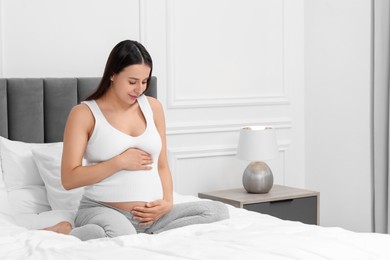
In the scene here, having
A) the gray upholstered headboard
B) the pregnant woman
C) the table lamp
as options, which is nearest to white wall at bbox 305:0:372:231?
the table lamp

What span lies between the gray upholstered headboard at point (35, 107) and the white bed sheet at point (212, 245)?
111cm

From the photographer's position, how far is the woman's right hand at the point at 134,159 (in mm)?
2703

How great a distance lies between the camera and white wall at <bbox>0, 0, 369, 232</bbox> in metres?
3.88

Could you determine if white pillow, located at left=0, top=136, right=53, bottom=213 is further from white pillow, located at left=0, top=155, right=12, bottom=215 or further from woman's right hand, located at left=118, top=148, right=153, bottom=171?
woman's right hand, located at left=118, top=148, right=153, bottom=171

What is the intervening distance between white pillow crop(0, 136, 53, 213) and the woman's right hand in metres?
0.75

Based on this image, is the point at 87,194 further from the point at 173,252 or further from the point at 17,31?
the point at 17,31

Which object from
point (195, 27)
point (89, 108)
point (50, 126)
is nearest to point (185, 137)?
point (195, 27)

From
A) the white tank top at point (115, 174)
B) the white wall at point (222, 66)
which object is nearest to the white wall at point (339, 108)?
the white wall at point (222, 66)

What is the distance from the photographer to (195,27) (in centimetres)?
439

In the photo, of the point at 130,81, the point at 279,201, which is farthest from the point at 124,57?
the point at 279,201

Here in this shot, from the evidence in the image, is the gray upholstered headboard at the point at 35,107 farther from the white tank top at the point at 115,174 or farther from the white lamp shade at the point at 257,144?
the white lamp shade at the point at 257,144

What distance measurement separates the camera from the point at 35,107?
3592 millimetres

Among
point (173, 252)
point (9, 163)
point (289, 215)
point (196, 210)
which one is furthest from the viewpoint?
point (289, 215)

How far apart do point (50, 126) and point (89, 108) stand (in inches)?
35.8
